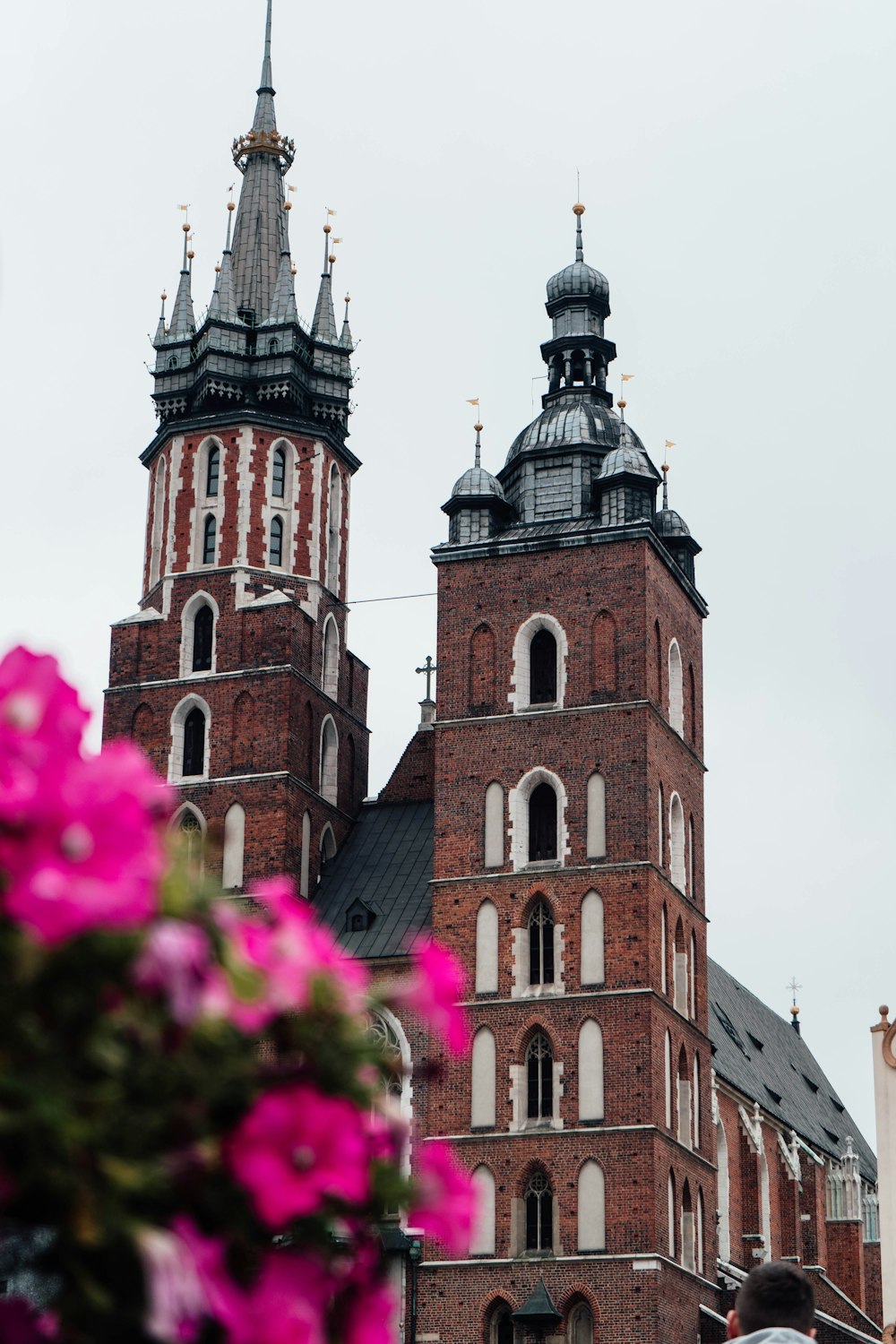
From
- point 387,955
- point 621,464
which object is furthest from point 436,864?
point 621,464

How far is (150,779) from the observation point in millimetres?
3094

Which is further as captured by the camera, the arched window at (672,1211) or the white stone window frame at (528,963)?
the white stone window frame at (528,963)

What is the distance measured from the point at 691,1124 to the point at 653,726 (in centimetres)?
743

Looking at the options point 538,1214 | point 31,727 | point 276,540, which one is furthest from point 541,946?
point 31,727

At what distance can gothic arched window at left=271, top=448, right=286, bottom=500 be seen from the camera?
4600cm

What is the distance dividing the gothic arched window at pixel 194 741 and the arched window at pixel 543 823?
726cm

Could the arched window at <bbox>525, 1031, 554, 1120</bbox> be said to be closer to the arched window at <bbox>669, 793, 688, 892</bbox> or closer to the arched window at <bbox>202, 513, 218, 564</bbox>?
the arched window at <bbox>669, 793, 688, 892</bbox>

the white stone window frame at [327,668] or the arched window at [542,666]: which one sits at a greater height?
the white stone window frame at [327,668]

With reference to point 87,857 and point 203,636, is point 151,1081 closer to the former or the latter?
Result: point 87,857

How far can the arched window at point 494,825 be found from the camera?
4028cm

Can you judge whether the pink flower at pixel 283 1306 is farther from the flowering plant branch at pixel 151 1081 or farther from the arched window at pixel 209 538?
the arched window at pixel 209 538

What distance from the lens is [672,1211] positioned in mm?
38312

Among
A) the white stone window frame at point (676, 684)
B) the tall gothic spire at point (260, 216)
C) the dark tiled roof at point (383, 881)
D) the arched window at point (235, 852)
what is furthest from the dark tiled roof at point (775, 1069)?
the tall gothic spire at point (260, 216)

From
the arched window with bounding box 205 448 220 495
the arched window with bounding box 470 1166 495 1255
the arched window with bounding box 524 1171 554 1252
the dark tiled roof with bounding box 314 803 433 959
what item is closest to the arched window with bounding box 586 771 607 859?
the dark tiled roof with bounding box 314 803 433 959
